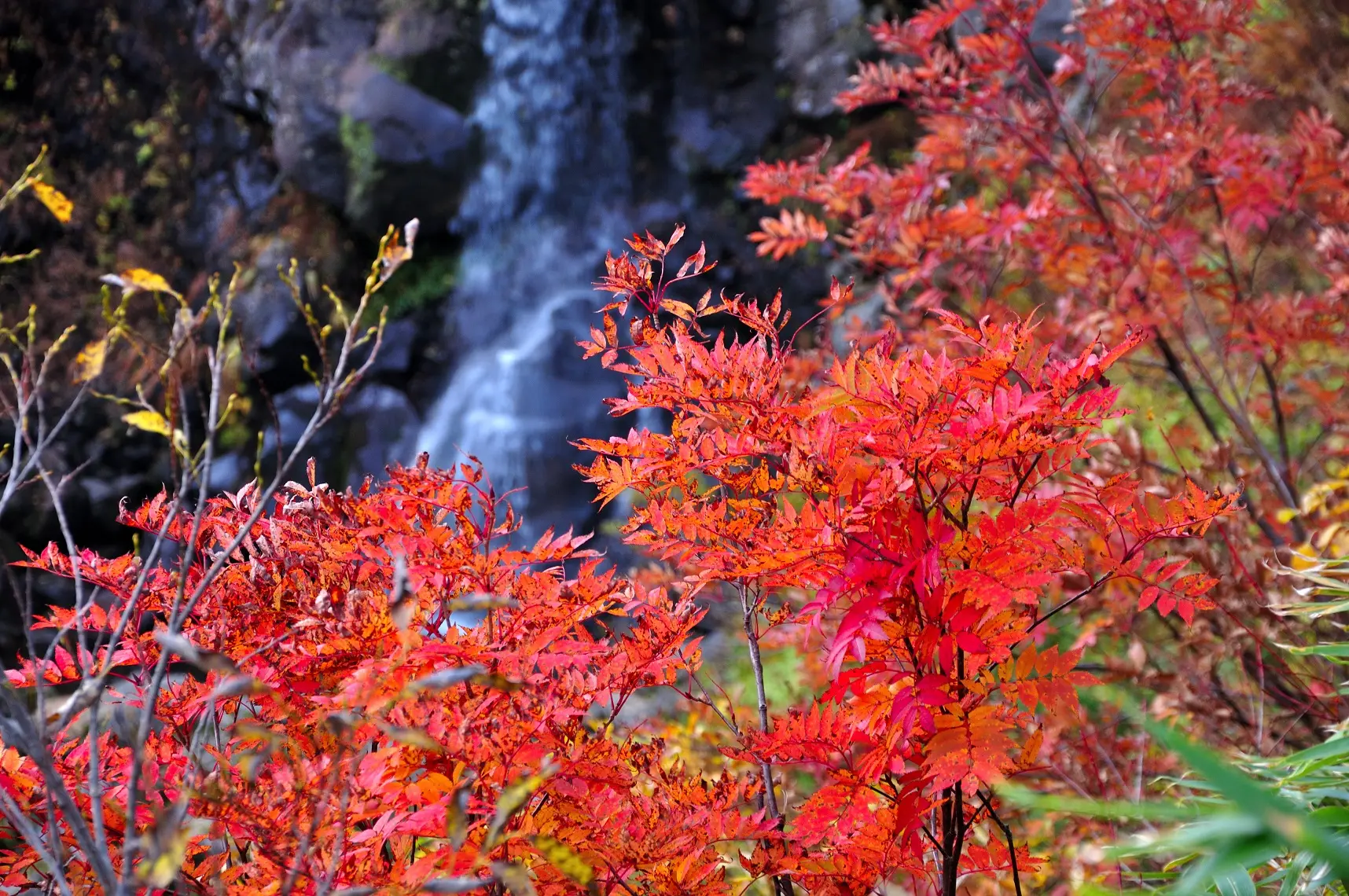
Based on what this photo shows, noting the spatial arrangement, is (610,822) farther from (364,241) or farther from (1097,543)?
(364,241)

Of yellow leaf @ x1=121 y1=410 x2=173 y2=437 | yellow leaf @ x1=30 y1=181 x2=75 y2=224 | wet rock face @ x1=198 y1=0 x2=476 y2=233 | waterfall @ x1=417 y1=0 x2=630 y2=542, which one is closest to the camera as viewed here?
yellow leaf @ x1=121 y1=410 x2=173 y2=437

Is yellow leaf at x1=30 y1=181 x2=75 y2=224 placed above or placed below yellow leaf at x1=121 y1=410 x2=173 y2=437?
above

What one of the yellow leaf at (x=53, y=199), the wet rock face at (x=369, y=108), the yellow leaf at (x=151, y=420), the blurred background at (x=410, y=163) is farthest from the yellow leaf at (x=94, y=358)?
the wet rock face at (x=369, y=108)

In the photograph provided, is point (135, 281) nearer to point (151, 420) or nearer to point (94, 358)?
point (151, 420)

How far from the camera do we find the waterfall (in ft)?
23.9

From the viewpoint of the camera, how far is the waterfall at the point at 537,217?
7.28 metres

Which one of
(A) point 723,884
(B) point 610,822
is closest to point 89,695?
(B) point 610,822

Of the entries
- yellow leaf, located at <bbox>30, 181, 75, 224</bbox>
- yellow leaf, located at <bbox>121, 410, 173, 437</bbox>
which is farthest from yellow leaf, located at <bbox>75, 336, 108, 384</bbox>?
yellow leaf, located at <bbox>30, 181, 75, 224</bbox>

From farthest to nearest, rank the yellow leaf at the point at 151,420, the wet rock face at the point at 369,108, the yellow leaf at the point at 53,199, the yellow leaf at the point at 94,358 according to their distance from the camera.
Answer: the wet rock face at the point at 369,108, the yellow leaf at the point at 53,199, the yellow leaf at the point at 94,358, the yellow leaf at the point at 151,420

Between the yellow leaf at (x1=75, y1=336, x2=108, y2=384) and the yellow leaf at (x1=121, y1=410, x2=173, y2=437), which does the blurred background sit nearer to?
the yellow leaf at (x1=75, y1=336, x2=108, y2=384)

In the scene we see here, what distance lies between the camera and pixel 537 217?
8.13 metres

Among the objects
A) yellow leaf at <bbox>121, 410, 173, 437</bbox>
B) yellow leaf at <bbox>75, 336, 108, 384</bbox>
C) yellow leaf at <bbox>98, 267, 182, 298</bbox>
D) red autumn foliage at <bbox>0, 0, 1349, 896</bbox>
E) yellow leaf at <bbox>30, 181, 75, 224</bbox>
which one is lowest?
red autumn foliage at <bbox>0, 0, 1349, 896</bbox>

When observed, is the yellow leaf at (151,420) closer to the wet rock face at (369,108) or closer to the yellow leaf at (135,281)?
the yellow leaf at (135,281)

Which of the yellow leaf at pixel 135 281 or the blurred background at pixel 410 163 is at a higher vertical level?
the blurred background at pixel 410 163
